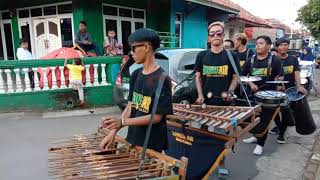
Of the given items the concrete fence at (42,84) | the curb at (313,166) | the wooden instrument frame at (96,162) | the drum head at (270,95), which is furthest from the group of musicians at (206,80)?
the concrete fence at (42,84)

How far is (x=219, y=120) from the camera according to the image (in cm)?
304

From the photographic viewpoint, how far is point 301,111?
5043mm

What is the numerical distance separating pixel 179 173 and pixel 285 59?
13.2ft

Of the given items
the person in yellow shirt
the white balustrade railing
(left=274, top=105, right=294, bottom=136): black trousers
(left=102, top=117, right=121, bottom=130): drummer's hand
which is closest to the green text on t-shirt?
(left=274, top=105, right=294, bottom=136): black trousers

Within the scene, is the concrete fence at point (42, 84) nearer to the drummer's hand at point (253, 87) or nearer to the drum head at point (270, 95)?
the drummer's hand at point (253, 87)

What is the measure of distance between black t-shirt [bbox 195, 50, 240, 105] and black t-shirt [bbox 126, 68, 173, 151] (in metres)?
1.43

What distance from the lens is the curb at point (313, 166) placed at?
13.7 feet

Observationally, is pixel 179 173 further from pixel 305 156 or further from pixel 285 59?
pixel 285 59

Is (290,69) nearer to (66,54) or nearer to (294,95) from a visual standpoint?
(294,95)

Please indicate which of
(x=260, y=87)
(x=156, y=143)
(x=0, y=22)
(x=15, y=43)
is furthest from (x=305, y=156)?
(x=0, y=22)

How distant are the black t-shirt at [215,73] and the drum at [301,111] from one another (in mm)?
1706

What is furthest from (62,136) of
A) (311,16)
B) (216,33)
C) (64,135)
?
(311,16)

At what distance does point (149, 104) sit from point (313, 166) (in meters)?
3.16

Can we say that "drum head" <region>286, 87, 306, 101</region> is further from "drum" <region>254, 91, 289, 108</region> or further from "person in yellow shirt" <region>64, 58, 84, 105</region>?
"person in yellow shirt" <region>64, 58, 84, 105</region>
